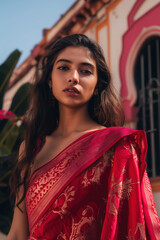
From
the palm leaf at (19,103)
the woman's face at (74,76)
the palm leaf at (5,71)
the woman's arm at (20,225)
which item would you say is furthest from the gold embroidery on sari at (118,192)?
the palm leaf at (5,71)

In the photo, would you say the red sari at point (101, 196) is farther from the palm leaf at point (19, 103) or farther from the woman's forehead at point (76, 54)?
the palm leaf at point (19, 103)

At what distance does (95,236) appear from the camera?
Result: 1.57m

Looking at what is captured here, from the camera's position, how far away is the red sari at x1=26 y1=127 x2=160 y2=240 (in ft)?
5.03

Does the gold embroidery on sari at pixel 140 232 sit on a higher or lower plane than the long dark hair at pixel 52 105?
lower

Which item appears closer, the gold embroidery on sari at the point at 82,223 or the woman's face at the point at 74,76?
the gold embroidery on sari at the point at 82,223

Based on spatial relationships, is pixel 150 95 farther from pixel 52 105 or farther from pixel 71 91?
pixel 71 91

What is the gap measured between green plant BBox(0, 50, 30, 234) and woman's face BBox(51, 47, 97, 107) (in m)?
2.15

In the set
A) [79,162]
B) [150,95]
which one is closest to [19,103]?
[150,95]

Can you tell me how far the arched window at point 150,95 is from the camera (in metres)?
5.37

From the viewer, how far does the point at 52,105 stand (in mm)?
2148

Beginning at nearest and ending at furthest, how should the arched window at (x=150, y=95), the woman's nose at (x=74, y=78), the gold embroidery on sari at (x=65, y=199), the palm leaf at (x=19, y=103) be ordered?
the gold embroidery on sari at (x=65, y=199) < the woman's nose at (x=74, y=78) < the palm leaf at (x=19, y=103) < the arched window at (x=150, y=95)

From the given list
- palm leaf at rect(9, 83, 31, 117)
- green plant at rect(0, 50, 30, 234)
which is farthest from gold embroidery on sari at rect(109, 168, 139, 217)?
palm leaf at rect(9, 83, 31, 117)

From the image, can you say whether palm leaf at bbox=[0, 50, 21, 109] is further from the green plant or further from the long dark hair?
the long dark hair

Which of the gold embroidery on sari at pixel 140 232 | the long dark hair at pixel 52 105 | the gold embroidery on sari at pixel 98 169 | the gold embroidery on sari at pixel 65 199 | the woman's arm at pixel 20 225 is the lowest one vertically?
the woman's arm at pixel 20 225
